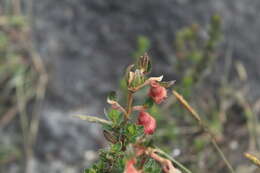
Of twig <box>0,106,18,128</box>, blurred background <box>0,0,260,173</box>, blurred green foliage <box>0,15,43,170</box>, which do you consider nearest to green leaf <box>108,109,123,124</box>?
blurred background <box>0,0,260,173</box>

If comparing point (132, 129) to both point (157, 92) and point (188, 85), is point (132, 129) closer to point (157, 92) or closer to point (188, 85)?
point (157, 92)

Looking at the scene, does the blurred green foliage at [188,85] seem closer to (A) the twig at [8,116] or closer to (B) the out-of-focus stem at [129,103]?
(A) the twig at [8,116]

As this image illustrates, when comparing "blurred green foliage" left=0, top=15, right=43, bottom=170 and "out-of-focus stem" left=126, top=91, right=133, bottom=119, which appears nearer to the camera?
"out-of-focus stem" left=126, top=91, right=133, bottom=119

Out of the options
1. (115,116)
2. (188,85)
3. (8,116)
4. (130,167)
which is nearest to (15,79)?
(8,116)

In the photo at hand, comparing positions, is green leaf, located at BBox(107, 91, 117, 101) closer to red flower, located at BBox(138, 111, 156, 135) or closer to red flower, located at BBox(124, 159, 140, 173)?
red flower, located at BBox(138, 111, 156, 135)

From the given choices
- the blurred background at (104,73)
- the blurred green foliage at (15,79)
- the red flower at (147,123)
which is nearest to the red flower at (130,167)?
the red flower at (147,123)

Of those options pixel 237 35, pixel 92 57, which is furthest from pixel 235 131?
pixel 92 57
